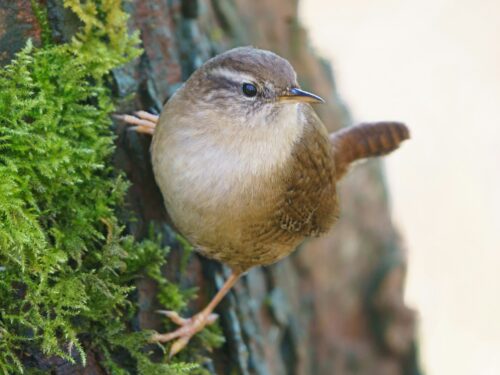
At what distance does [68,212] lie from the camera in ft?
9.50

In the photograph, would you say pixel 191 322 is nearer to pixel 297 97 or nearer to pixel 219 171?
pixel 219 171

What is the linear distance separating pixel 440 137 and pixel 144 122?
510 centimetres

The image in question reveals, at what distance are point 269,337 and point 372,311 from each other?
5.05 ft

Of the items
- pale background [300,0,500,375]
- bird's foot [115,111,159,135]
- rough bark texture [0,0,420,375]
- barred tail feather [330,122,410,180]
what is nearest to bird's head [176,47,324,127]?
bird's foot [115,111,159,135]

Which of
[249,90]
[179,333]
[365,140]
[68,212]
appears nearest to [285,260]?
[365,140]

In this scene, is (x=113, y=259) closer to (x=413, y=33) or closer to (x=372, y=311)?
(x=372, y=311)

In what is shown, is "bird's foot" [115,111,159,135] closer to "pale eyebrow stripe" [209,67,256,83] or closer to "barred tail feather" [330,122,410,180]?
"pale eyebrow stripe" [209,67,256,83]

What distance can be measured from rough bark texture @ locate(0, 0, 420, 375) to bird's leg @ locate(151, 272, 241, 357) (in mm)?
59

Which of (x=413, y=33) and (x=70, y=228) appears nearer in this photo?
(x=70, y=228)

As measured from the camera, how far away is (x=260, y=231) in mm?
3299

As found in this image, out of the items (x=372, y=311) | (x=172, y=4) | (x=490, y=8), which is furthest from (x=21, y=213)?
(x=490, y=8)

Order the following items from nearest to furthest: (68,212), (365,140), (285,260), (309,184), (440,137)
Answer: (68,212) → (309,184) → (365,140) → (285,260) → (440,137)

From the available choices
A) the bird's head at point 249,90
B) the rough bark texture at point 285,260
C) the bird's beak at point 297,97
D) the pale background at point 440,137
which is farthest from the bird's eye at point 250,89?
the pale background at point 440,137

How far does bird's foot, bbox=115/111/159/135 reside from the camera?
129 inches
